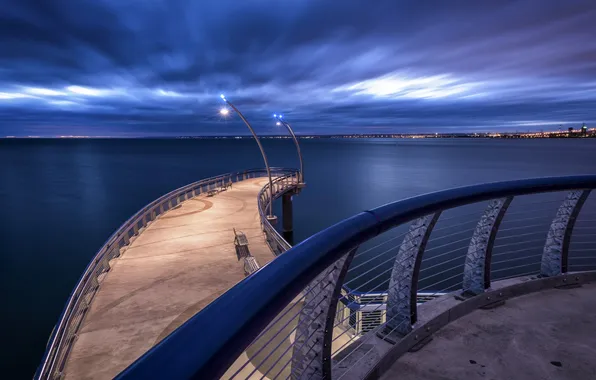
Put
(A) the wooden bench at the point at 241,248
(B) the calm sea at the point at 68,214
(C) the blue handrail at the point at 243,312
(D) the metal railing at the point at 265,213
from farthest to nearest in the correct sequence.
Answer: (B) the calm sea at the point at 68,214 < (D) the metal railing at the point at 265,213 < (A) the wooden bench at the point at 241,248 < (C) the blue handrail at the point at 243,312

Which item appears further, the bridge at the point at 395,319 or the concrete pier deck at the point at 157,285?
the concrete pier deck at the point at 157,285

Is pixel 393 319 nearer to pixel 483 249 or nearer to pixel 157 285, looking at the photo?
pixel 483 249

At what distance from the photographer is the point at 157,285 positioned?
9.51 meters

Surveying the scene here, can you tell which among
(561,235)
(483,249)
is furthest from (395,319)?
(561,235)

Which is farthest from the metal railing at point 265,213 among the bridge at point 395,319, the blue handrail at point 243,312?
the blue handrail at point 243,312

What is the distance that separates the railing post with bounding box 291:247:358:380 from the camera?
1851 mm

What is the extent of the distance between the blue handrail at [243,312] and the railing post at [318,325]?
275 mm

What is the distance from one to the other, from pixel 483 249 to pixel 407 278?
1133mm

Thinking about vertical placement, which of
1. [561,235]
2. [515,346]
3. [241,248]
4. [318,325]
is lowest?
[241,248]

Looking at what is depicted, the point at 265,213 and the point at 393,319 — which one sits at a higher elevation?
Result: the point at 393,319

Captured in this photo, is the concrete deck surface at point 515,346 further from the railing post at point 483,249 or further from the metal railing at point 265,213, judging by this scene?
the metal railing at point 265,213

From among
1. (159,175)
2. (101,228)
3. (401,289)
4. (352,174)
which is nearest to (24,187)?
(159,175)

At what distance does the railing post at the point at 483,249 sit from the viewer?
3.18 meters

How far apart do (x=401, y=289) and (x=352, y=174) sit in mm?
69754
